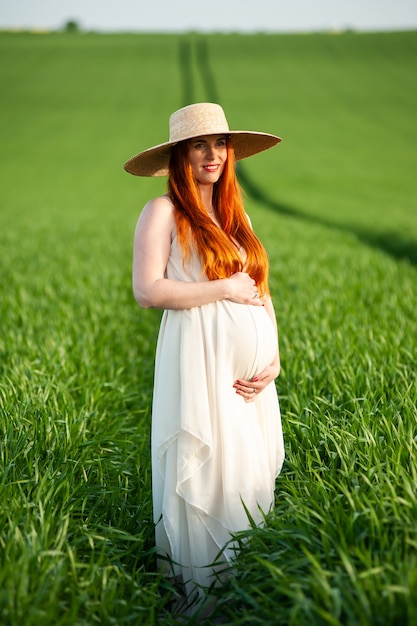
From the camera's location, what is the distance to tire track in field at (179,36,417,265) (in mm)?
13308

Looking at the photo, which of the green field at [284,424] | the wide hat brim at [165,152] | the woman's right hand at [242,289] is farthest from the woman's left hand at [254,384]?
the wide hat brim at [165,152]

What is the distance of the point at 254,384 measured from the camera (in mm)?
2744

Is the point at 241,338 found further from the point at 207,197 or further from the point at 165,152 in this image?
the point at 165,152

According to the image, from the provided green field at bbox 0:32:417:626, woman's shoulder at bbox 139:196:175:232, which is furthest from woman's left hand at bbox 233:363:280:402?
woman's shoulder at bbox 139:196:175:232

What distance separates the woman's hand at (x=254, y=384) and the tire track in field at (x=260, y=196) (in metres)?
8.92

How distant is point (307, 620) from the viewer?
2.12 m

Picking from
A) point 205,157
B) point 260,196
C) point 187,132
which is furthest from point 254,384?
point 260,196

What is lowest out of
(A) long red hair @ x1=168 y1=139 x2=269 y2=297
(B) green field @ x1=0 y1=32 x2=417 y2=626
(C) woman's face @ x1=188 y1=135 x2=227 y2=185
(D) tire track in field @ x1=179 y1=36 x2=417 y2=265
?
(B) green field @ x1=0 y1=32 x2=417 y2=626

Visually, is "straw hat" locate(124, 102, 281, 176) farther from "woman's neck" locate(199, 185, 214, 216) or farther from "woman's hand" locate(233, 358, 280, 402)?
"woman's hand" locate(233, 358, 280, 402)

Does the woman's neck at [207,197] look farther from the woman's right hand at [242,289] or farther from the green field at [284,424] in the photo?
the green field at [284,424]

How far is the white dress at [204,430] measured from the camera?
8.60 ft

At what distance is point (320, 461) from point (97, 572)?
118 centimetres

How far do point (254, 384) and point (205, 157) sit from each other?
0.98m

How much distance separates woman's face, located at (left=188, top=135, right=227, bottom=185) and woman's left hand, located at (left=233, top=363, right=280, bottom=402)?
33.5 inches
